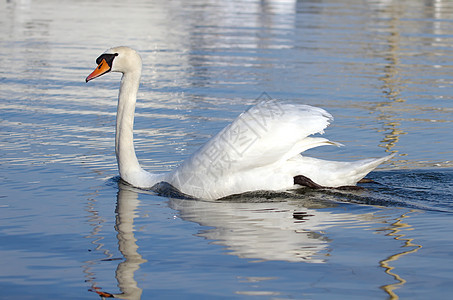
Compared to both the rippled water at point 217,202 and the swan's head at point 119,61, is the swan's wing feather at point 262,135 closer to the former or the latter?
the rippled water at point 217,202

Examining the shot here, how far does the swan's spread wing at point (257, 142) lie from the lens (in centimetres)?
725

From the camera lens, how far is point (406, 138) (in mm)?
10234

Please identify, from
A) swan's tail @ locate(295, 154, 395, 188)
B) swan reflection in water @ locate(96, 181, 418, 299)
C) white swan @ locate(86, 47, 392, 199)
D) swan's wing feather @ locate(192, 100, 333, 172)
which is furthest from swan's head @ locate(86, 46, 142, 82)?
swan's tail @ locate(295, 154, 395, 188)

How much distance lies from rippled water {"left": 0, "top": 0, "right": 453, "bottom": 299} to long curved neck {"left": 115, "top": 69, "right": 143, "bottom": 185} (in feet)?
0.79

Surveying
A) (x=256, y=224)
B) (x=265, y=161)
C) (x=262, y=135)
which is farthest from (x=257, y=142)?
(x=256, y=224)

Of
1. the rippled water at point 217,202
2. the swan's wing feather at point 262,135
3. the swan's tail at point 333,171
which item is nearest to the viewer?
the rippled water at point 217,202

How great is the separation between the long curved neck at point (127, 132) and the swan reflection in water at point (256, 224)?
182 millimetres

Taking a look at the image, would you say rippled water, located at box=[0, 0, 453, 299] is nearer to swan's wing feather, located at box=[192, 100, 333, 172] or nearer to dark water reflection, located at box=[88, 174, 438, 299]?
dark water reflection, located at box=[88, 174, 438, 299]

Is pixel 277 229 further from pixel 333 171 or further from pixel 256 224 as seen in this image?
pixel 333 171

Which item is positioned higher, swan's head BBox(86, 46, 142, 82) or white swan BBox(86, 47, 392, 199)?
swan's head BBox(86, 46, 142, 82)

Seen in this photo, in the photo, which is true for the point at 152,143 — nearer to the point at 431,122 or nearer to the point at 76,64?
the point at 431,122

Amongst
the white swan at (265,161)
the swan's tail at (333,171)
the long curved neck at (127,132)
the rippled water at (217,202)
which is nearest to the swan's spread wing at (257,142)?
the white swan at (265,161)

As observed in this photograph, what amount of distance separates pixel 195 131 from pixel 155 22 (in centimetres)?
1909

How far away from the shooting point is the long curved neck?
8148mm
